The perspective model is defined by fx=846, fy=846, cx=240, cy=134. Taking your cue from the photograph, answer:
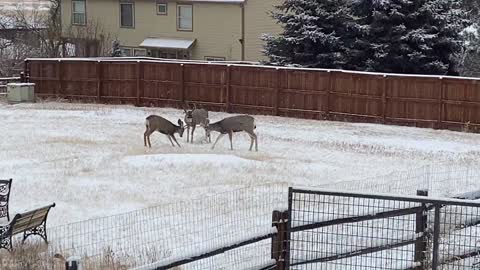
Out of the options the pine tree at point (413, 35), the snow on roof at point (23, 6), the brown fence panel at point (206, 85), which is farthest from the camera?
the snow on roof at point (23, 6)

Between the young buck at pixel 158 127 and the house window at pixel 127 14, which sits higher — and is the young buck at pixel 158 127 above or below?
below

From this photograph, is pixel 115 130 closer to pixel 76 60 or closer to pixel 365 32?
pixel 76 60

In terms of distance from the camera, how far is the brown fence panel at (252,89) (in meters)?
31.2

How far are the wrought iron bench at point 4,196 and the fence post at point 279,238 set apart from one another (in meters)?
6.07

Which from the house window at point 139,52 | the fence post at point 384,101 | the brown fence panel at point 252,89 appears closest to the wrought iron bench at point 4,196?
the fence post at point 384,101

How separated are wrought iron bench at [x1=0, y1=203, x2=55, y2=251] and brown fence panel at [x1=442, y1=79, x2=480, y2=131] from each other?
1858cm

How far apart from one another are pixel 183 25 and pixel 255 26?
457 centimetres

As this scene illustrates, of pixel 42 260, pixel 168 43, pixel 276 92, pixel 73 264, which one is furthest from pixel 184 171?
pixel 168 43

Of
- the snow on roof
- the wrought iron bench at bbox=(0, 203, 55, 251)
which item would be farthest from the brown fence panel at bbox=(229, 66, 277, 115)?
the snow on roof

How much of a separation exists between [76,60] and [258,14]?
40.0 feet

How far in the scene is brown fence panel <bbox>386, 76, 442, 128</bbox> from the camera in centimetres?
2819

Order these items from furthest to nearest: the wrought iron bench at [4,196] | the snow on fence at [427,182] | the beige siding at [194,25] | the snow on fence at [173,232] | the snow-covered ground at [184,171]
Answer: the beige siding at [194,25], the snow on fence at [427,182], the wrought iron bench at [4,196], the snow-covered ground at [184,171], the snow on fence at [173,232]

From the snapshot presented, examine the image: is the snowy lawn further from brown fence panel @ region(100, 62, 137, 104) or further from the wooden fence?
brown fence panel @ region(100, 62, 137, 104)

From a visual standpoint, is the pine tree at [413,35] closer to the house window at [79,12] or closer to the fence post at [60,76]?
the fence post at [60,76]
